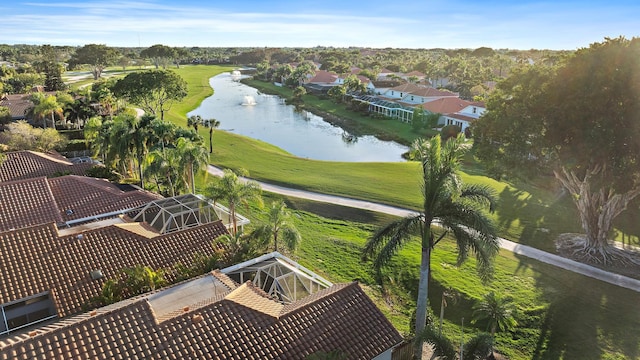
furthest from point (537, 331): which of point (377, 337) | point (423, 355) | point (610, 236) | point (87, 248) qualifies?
point (87, 248)

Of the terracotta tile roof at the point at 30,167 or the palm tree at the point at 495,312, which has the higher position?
the terracotta tile roof at the point at 30,167

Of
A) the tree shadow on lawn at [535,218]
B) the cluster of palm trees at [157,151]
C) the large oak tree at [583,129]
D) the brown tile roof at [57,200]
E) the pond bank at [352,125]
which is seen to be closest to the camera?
the large oak tree at [583,129]

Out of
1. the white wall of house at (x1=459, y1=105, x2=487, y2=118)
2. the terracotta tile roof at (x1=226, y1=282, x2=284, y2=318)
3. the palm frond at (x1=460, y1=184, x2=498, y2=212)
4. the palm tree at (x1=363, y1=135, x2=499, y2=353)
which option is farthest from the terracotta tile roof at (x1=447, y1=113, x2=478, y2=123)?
the terracotta tile roof at (x1=226, y1=282, x2=284, y2=318)

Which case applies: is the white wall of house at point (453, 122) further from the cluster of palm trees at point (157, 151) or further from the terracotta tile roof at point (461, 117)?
the cluster of palm trees at point (157, 151)

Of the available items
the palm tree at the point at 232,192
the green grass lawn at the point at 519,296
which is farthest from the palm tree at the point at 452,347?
the palm tree at the point at 232,192

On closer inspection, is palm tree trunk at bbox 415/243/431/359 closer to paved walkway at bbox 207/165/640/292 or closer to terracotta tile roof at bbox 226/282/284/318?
terracotta tile roof at bbox 226/282/284/318

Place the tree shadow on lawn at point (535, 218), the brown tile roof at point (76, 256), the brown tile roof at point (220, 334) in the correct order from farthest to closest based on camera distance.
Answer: the tree shadow on lawn at point (535, 218)
the brown tile roof at point (76, 256)
the brown tile roof at point (220, 334)

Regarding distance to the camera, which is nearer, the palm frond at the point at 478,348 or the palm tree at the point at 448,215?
the palm frond at the point at 478,348
